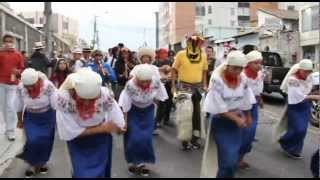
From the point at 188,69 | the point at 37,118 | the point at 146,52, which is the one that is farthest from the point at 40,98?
the point at 188,69

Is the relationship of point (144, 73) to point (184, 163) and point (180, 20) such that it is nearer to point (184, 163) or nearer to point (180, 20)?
point (184, 163)

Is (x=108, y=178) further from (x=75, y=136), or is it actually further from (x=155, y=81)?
(x=155, y=81)

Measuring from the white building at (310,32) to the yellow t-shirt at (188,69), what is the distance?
68.3 feet

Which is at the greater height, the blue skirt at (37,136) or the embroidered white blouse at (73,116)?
the embroidered white blouse at (73,116)

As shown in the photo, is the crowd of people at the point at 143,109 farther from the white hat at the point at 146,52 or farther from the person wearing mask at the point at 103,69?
the person wearing mask at the point at 103,69

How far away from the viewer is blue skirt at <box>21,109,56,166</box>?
7.91 meters

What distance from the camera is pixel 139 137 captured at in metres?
7.90

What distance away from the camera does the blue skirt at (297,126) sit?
30.2ft

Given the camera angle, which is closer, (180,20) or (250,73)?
(250,73)

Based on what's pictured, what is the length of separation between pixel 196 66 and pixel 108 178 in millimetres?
4111

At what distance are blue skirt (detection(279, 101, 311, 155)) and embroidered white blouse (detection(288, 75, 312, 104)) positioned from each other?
0.16 metres

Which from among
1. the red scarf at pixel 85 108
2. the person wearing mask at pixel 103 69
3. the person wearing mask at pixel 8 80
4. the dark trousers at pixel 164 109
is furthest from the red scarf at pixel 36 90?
the dark trousers at pixel 164 109

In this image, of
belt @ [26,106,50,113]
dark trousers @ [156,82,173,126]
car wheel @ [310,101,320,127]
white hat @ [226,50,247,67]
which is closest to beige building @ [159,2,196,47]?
car wheel @ [310,101,320,127]

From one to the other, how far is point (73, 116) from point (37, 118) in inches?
94.8
